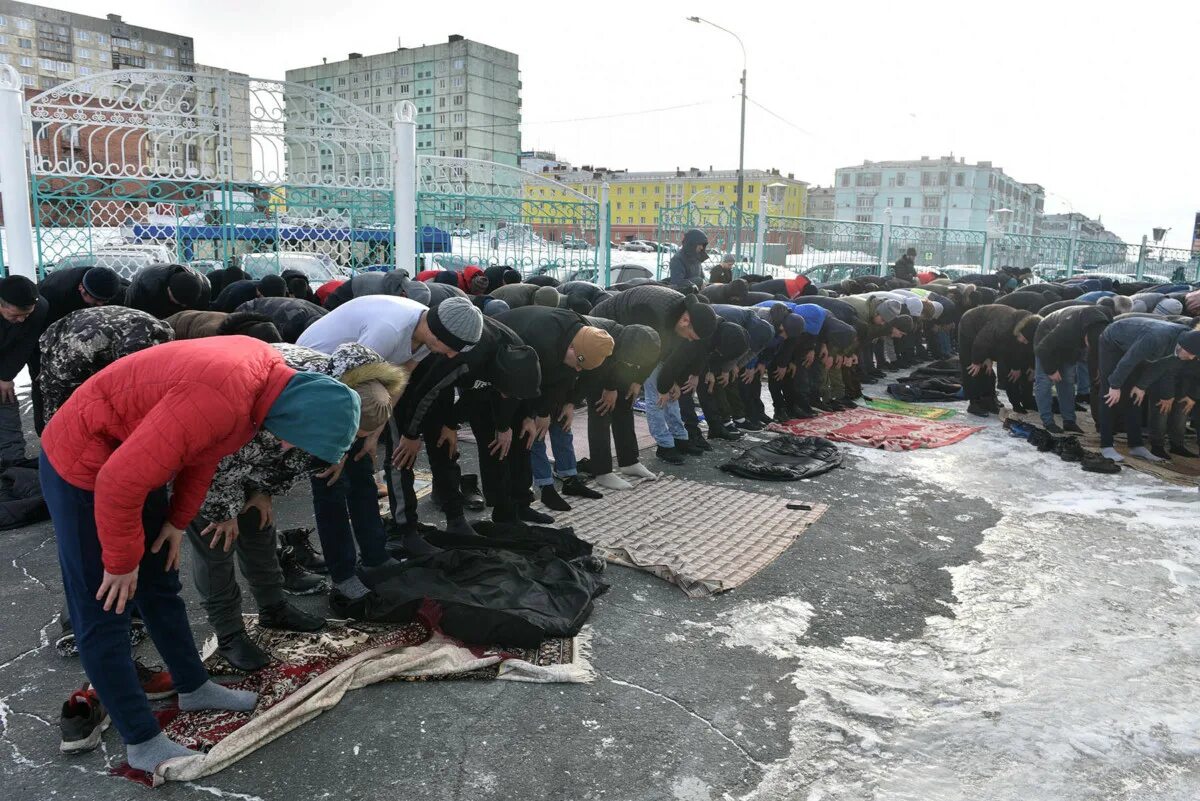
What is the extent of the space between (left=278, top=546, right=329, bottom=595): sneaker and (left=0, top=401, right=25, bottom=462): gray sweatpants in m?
2.40

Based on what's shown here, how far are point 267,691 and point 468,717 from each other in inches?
29.5

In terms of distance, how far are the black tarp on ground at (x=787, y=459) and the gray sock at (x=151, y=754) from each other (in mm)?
4694

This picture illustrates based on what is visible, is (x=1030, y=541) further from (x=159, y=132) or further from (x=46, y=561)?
(x=159, y=132)

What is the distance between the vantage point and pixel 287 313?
495 cm

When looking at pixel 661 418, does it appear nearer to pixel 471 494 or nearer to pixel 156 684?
pixel 471 494

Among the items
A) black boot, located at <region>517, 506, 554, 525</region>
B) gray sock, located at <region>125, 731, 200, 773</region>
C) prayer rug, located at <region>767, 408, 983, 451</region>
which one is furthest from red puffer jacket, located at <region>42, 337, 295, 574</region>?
prayer rug, located at <region>767, 408, 983, 451</region>

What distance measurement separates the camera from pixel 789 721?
Result: 303 cm

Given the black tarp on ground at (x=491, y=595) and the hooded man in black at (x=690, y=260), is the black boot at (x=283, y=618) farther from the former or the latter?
the hooded man in black at (x=690, y=260)

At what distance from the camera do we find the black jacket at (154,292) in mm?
4941

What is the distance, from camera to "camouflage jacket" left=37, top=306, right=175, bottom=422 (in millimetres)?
2982

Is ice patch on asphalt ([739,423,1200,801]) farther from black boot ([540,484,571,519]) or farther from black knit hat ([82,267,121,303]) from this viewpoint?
black knit hat ([82,267,121,303])

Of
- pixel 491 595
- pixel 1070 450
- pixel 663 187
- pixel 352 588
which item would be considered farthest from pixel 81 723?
pixel 663 187

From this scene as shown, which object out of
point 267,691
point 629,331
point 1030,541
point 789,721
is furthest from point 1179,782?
point 629,331

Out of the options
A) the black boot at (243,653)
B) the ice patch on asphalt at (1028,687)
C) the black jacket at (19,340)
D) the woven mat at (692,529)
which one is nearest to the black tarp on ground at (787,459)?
the woven mat at (692,529)
